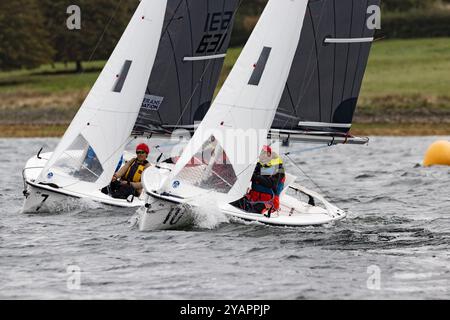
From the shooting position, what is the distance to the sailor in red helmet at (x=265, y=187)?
72.0ft

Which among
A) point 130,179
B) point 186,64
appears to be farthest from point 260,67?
point 186,64

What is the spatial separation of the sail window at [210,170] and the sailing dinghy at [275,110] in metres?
0.02

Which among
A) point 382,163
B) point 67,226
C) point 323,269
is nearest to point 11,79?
point 382,163

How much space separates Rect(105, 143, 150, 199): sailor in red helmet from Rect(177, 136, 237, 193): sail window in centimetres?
272

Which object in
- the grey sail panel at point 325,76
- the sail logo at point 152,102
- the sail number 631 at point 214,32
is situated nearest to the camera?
the grey sail panel at point 325,76

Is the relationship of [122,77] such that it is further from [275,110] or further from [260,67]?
[275,110]

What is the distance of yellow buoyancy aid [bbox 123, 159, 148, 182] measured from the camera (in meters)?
24.5

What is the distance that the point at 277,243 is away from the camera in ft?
66.9

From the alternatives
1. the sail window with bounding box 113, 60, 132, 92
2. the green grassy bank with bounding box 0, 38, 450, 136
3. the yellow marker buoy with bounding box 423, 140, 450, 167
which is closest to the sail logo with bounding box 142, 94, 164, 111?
the sail window with bounding box 113, 60, 132, 92

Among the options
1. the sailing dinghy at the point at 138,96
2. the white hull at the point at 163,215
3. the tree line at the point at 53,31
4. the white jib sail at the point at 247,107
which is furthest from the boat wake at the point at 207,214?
the tree line at the point at 53,31

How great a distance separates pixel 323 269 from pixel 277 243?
7.52 feet

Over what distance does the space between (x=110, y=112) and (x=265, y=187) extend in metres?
4.40

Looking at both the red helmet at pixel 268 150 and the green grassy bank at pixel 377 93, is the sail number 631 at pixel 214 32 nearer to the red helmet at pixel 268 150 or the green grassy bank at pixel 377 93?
the red helmet at pixel 268 150

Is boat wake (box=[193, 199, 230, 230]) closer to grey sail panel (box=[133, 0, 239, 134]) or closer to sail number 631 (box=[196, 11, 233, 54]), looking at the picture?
grey sail panel (box=[133, 0, 239, 134])
